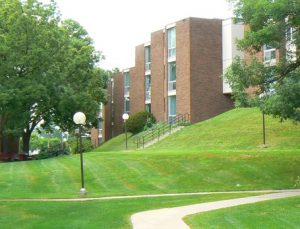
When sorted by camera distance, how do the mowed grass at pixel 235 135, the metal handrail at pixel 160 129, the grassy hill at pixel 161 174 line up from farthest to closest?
the metal handrail at pixel 160 129 < the mowed grass at pixel 235 135 < the grassy hill at pixel 161 174

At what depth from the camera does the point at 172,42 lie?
52.7 meters

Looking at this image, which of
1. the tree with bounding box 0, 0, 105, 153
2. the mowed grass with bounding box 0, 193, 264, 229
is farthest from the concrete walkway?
the tree with bounding box 0, 0, 105, 153

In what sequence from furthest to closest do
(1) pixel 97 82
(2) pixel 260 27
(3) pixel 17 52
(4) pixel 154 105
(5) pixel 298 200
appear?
(4) pixel 154 105 < (1) pixel 97 82 < (3) pixel 17 52 < (2) pixel 260 27 < (5) pixel 298 200

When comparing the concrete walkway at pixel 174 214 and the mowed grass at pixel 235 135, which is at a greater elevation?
the mowed grass at pixel 235 135

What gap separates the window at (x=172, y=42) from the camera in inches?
2058

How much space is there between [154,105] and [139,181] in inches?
1281

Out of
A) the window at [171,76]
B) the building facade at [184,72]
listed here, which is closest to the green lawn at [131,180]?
the building facade at [184,72]

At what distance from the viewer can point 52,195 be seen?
2030cm

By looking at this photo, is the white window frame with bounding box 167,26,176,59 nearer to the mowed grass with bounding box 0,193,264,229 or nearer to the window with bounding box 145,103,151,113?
the window with bounding box 145,103,151,113

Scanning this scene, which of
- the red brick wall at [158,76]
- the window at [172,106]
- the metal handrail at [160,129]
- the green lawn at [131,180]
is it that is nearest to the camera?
the green lawn at [131,180]

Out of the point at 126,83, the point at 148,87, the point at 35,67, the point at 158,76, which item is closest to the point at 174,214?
the point at 35,67

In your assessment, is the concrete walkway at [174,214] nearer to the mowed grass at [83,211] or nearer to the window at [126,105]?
the mowed grass at [83,211]

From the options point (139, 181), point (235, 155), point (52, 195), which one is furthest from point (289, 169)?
point (52, 195)

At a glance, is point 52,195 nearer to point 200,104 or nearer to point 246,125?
point 246,125
